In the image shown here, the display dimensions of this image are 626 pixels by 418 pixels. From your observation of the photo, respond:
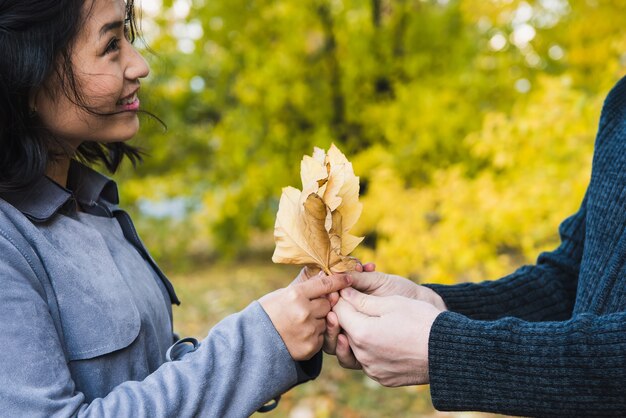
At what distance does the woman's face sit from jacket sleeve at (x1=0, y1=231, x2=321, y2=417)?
327 millimetres

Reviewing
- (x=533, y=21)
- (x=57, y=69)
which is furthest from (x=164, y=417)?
(x=533, y=21)

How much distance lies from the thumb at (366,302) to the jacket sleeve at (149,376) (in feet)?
0.69

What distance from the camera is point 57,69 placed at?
1302mm

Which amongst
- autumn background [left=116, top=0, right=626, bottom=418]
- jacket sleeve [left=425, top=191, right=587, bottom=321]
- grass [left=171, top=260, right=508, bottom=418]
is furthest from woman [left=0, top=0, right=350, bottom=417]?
grass [left=171, top=260, right=508, bottom=418]

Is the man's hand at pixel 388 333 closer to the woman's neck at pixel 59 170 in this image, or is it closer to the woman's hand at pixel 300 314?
the woman's hand at pixel 300 314

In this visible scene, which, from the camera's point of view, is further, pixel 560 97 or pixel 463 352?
pixel 560 97

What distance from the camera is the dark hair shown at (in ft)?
4.07

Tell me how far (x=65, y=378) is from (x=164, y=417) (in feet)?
0.63

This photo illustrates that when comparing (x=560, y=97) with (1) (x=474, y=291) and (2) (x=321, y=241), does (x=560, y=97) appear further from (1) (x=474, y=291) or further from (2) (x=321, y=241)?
(2) (x=321, y=241)

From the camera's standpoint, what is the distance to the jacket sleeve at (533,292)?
1.76 m

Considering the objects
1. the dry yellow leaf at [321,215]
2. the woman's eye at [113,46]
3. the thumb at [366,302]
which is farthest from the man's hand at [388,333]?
the woman's eye at [113,46]

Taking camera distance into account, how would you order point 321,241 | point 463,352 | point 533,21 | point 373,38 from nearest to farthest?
1. point 463,352
2. point 321,241
3. point 533,21
4. point 373,38

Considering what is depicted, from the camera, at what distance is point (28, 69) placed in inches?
49.1

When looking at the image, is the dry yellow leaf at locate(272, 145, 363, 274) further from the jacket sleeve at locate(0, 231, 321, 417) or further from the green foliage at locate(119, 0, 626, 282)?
the green foliage at locate(119, 0, 626, 282)
